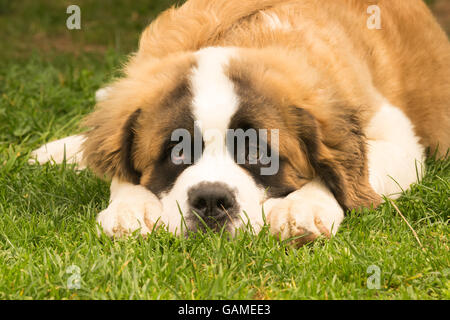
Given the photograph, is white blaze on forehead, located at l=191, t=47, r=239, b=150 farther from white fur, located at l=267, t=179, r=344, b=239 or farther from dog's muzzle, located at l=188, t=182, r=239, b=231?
white fur, located at l=267, t=179, r=344, b=239

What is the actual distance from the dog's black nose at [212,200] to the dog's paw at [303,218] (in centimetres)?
22

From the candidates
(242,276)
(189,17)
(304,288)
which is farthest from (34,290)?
(189,17)

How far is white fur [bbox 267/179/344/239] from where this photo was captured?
10.4 feet

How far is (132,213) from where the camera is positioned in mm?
3318

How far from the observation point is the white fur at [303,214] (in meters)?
3.18

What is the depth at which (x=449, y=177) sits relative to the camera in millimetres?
3980

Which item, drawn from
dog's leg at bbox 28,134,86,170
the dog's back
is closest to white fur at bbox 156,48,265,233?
the dog's back

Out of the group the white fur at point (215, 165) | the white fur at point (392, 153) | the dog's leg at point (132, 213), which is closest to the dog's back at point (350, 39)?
the white fur at point (392, 153)

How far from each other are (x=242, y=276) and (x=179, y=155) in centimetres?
75

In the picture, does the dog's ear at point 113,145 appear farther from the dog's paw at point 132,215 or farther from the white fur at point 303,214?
the white fur at point 303,214

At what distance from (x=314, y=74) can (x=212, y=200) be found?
0.96m

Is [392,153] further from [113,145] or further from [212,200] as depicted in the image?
[113,145]

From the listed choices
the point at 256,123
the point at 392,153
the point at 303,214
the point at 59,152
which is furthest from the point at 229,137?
the point at 59,152
